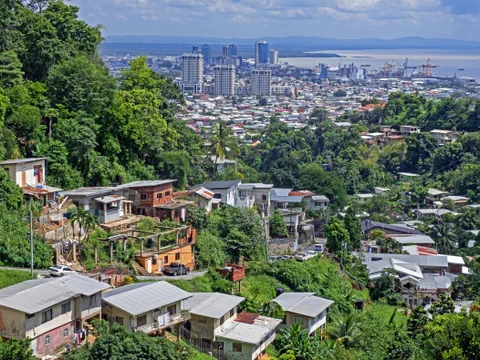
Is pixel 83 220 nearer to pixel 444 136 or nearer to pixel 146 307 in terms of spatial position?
pixel 146 307

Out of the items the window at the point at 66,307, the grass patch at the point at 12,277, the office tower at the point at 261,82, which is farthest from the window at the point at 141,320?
the office tower at the point at 261,82

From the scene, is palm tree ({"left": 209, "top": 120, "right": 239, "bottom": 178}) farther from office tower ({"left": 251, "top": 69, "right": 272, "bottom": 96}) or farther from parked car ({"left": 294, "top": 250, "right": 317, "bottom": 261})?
office tower ({"left": 251, "top": 69, "right": 272, "bottom": 96})

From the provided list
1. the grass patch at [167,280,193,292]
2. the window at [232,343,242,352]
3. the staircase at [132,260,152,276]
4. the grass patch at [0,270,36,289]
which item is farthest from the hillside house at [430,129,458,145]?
the grass patch at [0,270,36,289]

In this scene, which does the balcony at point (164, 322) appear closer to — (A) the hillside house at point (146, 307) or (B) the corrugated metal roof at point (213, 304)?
(A) the hillside house at point (146, 307)

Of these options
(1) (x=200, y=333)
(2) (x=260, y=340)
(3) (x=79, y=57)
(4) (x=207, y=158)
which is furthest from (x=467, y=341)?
(4) (x=207, y=158)

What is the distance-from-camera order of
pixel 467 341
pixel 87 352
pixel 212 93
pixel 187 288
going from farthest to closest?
pixel 212 93
pixel 187 288
pixel 467 341
pixel 87 352

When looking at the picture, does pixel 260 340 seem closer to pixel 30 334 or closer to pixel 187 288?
pixel 187 288
